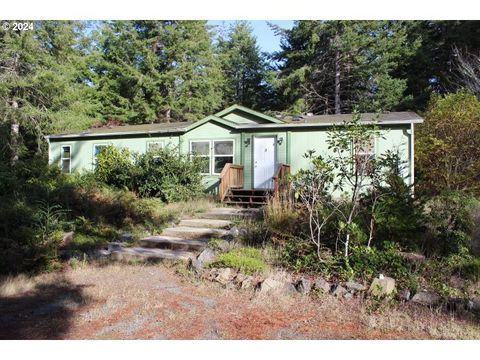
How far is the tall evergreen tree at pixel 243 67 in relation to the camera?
29.1m

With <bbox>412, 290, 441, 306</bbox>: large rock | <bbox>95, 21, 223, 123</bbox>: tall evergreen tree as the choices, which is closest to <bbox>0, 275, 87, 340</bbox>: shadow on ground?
<bbox>412, 290, 441, 306</bbox>: large rock

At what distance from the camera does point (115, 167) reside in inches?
534

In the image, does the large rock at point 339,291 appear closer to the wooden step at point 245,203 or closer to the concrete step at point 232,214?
the concrete step at point 232,214

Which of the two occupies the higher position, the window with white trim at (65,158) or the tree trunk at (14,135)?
the tree trunk at (14,135)

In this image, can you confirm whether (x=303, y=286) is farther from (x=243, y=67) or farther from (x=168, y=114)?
(x=243, y=67)

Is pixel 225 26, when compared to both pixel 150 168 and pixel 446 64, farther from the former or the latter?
pixel 150 168

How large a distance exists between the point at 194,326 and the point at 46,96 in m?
19.1

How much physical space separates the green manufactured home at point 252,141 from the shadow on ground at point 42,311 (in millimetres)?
7013

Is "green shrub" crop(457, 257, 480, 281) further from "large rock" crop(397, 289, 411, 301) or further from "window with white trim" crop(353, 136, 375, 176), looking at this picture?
"window with white trim" crop(353, 136, 375, 176)

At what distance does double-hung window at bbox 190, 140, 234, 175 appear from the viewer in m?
13.7

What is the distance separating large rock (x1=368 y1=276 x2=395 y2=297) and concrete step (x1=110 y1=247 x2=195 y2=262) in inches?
115

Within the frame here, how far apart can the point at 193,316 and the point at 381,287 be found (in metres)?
2.24

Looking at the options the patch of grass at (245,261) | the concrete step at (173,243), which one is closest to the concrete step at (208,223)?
the concrete step at (173,243)

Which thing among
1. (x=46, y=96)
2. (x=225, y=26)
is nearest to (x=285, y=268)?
(x=46, y=96)
